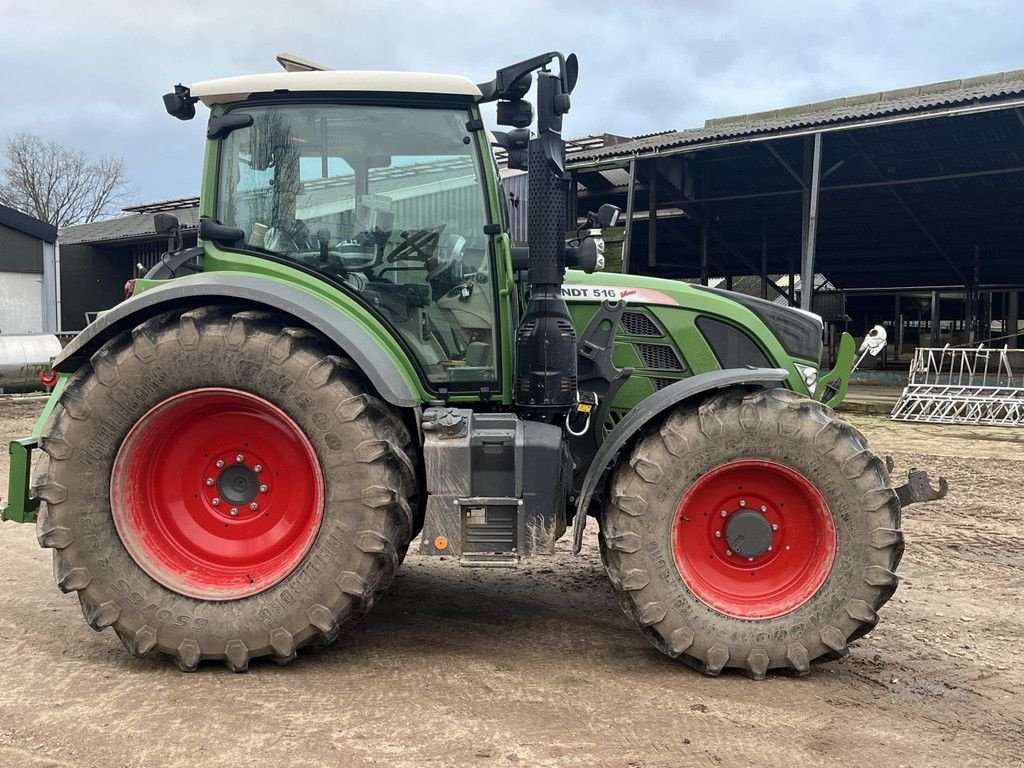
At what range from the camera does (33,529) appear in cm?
614

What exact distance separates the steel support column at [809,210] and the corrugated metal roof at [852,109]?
0.54 metres

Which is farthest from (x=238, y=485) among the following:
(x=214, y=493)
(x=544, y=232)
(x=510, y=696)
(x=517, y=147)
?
(x=517, y=147)

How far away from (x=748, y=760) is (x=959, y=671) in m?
1.38

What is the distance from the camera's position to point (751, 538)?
355 centimetres

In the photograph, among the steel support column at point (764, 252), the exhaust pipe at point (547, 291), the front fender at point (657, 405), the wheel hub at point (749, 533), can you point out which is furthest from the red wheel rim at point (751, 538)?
the steel support column at point (764, 252)

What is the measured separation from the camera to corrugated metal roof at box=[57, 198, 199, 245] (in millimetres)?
24672

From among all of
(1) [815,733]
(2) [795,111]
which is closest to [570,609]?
(1) [815,733]

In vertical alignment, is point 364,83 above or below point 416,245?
above

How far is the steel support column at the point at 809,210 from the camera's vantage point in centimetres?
1366

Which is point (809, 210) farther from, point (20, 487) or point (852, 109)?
point (20, 487)

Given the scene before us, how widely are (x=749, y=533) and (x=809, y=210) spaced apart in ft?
40.4

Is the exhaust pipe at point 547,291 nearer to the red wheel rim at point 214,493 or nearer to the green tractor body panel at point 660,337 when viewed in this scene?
the green tractor body panel at point 660,337

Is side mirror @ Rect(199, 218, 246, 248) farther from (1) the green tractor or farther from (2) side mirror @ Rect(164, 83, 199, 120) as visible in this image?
(2) side mirror @ Rect(164, 83, 199, 120)

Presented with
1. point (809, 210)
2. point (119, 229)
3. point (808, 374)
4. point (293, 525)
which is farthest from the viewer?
point (119, 229)
